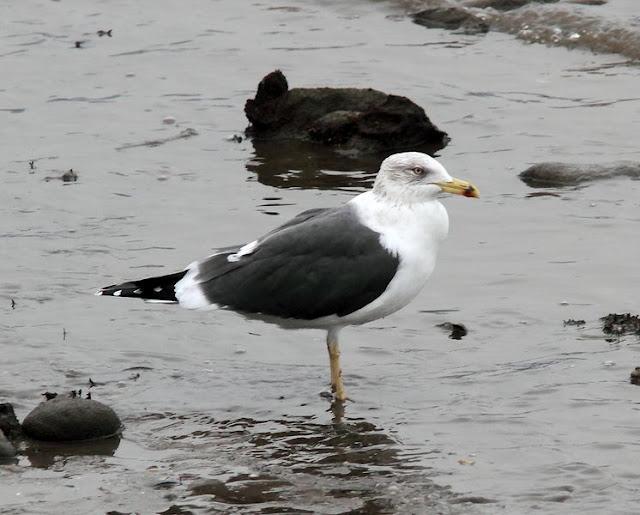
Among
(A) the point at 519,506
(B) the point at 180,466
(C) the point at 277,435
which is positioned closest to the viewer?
(A) the point at 519,506

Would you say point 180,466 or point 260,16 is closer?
point 180,466

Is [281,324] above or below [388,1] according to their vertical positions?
below

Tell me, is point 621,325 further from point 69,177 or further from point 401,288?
point 69,177

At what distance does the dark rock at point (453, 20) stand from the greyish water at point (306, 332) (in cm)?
124

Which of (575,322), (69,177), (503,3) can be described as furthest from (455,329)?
(503,3)

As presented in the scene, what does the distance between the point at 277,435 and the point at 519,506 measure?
1.60 metres

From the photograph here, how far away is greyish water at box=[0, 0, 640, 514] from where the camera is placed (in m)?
7.04

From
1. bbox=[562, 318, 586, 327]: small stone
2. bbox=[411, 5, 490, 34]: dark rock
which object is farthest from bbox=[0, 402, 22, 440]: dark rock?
bbox=[411, 5, 490, 34]: dark rock

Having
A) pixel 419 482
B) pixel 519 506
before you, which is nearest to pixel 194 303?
pixel 419 482

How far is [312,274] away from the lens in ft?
27.0

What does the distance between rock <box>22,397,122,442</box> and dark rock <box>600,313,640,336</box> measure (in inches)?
125

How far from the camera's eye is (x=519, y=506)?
6.61 m

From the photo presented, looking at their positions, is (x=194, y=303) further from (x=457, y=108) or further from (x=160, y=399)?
(x=457, y=108)

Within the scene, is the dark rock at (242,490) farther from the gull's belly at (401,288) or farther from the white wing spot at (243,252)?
the white wing spot at (243,252)
